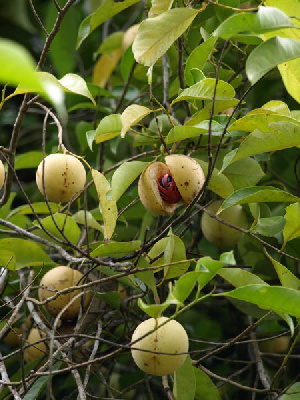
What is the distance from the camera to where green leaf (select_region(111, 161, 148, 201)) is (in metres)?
0.93

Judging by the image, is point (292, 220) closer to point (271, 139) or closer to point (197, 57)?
point (271, 139)

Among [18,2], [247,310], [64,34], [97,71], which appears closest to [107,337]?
[247,310]

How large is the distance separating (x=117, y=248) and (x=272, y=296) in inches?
11.1

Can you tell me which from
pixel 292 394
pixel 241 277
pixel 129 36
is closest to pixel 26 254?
pixel 241 277

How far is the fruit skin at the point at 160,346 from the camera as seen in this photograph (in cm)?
81

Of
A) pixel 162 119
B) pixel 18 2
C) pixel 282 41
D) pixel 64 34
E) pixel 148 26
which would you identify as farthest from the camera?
pixel 18 2

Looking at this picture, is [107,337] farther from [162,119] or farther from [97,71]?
[97,71]

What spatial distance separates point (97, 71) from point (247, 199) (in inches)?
35.4

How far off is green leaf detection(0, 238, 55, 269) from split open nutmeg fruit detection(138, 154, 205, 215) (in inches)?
11.0

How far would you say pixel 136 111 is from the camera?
0.89 m

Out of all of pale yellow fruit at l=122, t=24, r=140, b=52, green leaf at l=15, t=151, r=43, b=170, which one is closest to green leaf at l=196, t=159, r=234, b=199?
green leaf at l=15, t=151, r=43, b=170

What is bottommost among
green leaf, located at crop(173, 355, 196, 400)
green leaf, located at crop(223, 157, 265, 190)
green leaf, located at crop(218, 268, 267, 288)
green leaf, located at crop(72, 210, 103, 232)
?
green leaf, located at crop(173, 355, 196, 400)

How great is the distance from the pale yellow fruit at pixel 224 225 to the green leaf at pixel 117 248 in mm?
299

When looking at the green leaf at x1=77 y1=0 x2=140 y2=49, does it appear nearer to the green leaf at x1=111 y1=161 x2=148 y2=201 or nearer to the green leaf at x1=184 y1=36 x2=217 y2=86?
the green leaf at x1=184 y1=36 x2=217 y2=86
